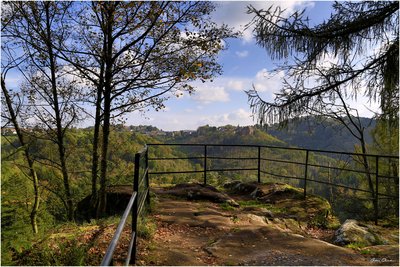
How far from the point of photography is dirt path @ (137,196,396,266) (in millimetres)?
4152

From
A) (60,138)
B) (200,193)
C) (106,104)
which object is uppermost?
(106,104)

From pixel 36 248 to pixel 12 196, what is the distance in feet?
5.02

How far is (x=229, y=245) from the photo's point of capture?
191 inches

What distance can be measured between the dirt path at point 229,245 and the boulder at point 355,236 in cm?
71

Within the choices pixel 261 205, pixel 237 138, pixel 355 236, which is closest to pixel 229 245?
pixel 355 236

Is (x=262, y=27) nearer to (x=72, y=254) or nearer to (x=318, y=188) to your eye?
Result: (x=72, y=254)

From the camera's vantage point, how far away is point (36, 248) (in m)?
4.05

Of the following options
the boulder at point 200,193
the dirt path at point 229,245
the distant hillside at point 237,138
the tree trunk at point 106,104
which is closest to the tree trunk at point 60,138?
the tree trunk at point 106,104

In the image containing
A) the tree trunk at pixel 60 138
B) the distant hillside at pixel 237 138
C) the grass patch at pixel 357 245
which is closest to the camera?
the grass patch at pixel 357 245

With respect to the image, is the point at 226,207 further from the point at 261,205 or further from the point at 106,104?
the point at 106,104

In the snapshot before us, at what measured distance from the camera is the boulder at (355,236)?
213 inches

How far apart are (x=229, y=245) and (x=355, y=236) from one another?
2408 millimetres

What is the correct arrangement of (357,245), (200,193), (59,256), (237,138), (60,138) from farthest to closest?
(237,138), (60,138), (200,193), (357,245), (59,256)

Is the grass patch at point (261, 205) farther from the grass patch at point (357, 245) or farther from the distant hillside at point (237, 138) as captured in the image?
the distant hillside at point (237, 138)
